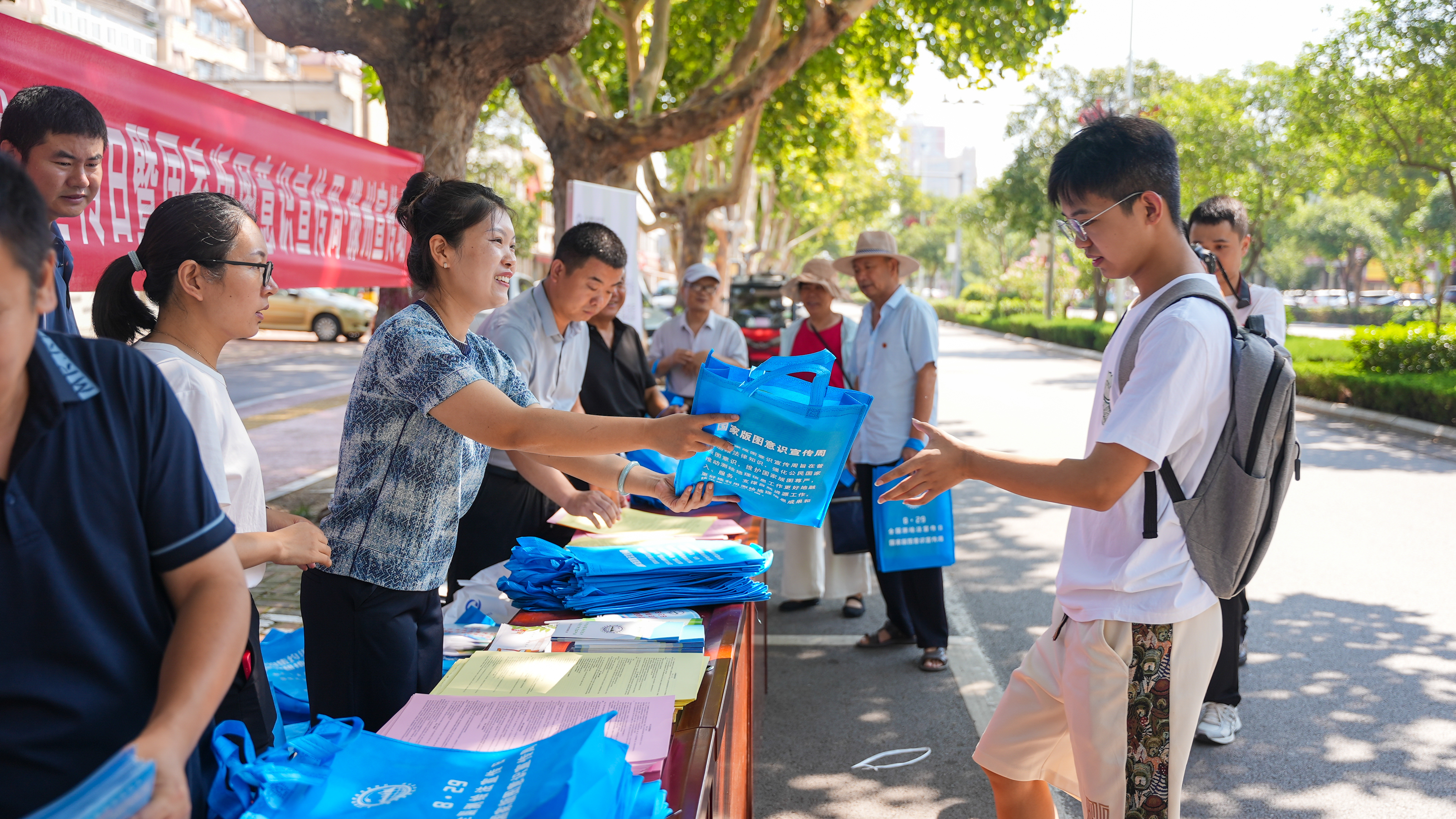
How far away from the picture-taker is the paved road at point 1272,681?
3371mm

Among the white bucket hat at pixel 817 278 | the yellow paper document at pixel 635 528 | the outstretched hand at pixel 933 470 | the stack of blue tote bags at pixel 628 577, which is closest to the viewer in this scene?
the outstretched hand at pixel 933 470

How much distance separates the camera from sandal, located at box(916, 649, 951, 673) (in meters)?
4.55

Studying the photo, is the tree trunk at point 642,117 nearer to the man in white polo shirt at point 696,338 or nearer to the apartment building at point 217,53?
the man in white polo shirt at point 696,338

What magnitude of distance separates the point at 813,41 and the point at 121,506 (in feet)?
27.3

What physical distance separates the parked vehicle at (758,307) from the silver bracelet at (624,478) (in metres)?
14.7

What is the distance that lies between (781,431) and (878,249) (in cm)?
311

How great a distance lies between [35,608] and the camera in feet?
3.53

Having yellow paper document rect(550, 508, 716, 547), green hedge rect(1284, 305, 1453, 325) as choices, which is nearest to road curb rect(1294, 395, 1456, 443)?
yellow paper document rect(550, 508, 716, 547)

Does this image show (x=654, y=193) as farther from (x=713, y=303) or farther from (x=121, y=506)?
(x=121, y=506)

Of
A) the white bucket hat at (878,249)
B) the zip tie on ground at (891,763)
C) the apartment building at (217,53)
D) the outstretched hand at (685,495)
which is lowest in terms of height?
the zip tie on ground at (891,763)

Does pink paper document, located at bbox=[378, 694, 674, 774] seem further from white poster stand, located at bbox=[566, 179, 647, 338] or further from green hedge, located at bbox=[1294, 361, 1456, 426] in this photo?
green hedge, located at bbox=[1294, 361, 1456, 426]

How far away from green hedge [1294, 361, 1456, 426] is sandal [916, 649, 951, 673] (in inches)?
346

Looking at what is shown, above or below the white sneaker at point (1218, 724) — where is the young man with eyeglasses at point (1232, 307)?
above

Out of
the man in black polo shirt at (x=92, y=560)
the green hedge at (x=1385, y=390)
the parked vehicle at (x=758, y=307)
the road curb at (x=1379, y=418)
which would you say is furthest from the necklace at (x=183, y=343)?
the parked vehicle at (x=758, y=307)
